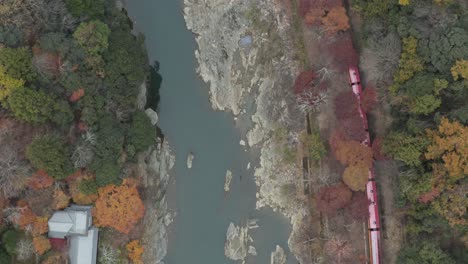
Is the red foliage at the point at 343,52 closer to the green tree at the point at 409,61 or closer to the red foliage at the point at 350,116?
the red foliage at the point at 350,116

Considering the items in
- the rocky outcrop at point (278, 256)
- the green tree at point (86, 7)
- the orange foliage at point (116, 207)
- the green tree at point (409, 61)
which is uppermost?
the green tree at point (86, 7)

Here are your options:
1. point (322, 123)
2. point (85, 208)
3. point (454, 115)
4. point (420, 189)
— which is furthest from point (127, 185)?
point (454, 115)

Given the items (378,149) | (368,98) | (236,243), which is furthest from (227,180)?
(368,98)

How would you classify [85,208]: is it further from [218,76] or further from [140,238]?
[218,76]

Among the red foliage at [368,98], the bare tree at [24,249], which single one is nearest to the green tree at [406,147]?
the red foliage at [368,98]

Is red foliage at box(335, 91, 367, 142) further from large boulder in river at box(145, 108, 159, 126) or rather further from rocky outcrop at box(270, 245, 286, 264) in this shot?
large boulder in river at box(145, 108, 159, 126)

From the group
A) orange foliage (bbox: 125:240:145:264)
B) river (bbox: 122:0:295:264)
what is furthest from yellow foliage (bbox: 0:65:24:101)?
orange foliage (bbox: 125:240:145:264)
